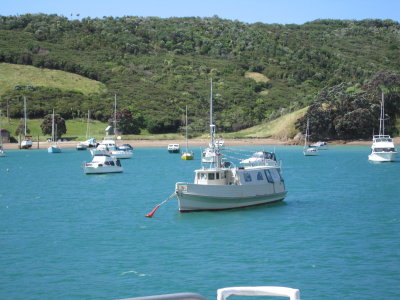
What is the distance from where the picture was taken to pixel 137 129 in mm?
164750

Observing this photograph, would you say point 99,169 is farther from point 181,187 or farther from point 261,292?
point 261,292

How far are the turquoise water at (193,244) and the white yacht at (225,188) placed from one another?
2.72 feet

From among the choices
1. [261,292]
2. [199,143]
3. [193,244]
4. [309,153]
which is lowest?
[193,244]

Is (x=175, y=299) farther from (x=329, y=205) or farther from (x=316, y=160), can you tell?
(x=316, y=160)

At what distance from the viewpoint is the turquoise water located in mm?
26969

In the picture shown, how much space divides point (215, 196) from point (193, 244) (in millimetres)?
9639

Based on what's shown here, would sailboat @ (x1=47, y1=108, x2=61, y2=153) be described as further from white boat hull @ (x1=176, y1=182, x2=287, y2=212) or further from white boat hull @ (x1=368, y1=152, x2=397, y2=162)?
white boat hull @ (x1=176, y1=182, x2=287, y2=212)

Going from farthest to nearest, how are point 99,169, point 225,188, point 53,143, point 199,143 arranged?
1. point 199,143
2. point 53,143
3. point 99,169
4. point 225,188

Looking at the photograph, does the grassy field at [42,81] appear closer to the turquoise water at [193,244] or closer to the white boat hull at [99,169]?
the white boat hull at [99,169]

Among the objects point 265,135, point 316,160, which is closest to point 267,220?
point 316,160

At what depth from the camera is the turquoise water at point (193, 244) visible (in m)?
27.0

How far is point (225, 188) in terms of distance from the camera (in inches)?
1764

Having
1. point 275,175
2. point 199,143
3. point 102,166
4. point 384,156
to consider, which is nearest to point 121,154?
point 102,166

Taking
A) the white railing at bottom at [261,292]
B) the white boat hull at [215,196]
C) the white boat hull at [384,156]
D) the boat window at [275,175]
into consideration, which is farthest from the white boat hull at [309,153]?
the white railing at bottom at [261,292]
